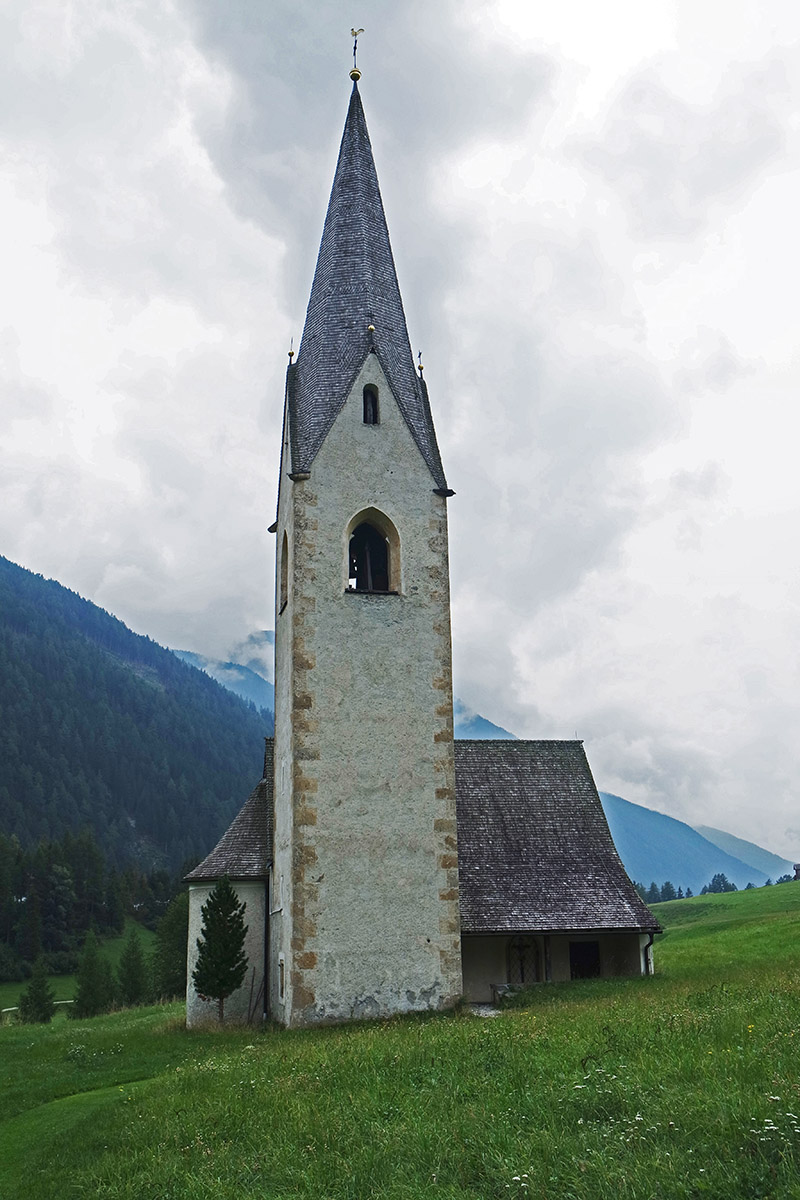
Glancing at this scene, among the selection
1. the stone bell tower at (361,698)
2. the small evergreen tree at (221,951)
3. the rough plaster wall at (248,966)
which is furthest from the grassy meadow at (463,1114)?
the rough plaster wall at (248,966)

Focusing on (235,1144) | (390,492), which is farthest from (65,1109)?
(390,492)

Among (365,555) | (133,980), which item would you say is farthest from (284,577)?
(133,980)

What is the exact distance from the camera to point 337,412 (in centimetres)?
2488

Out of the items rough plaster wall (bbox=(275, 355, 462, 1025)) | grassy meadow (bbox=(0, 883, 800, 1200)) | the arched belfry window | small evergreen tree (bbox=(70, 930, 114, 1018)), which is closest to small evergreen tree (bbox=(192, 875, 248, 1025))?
rough plaster wall (bbox=(275, 355, 462, 1025))

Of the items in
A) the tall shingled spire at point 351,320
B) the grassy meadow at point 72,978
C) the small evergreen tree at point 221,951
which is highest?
the tall shingled spire at point 351,320

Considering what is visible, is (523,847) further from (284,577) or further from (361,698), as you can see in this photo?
(284,577)

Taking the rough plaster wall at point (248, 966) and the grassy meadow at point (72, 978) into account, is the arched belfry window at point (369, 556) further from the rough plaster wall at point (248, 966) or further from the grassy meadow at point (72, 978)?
the grassy meadow at point (72, 978)

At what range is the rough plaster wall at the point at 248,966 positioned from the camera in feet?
80.6

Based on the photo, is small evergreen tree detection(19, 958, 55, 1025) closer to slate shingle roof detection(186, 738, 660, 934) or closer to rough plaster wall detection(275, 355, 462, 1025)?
slate shingle roof detection(186, 738, 660, 934)

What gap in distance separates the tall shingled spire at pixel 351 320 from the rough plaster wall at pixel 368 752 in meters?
0.78

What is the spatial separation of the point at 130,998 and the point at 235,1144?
202ft

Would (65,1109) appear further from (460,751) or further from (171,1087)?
(460,751)

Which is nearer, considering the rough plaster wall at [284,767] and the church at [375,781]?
the church at [375,781]

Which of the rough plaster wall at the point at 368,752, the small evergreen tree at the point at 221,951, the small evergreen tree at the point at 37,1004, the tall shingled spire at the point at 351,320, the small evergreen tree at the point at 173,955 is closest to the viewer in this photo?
the rough plaster wall at the point at 368,752
